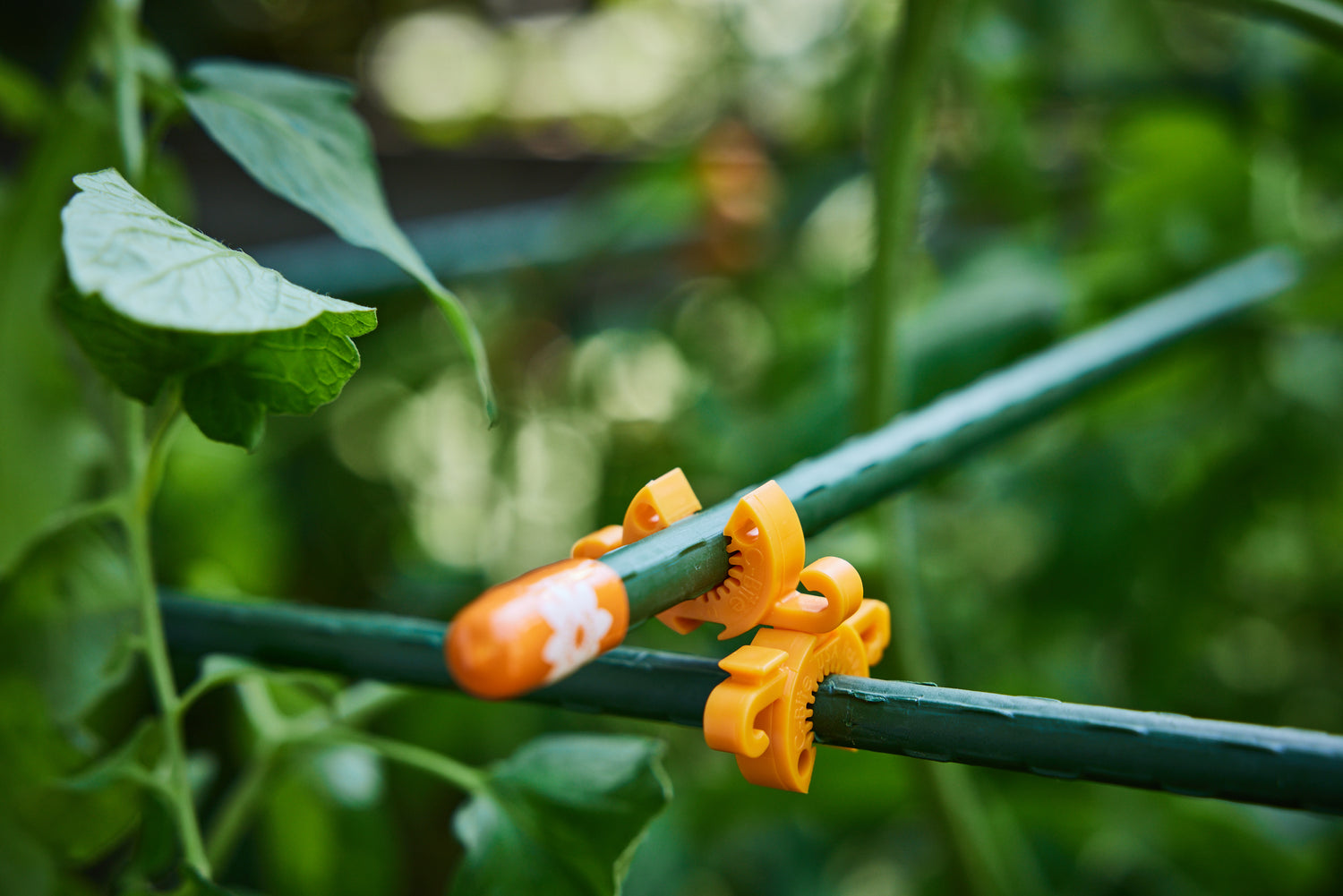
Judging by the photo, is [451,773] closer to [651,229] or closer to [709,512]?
[709,512]

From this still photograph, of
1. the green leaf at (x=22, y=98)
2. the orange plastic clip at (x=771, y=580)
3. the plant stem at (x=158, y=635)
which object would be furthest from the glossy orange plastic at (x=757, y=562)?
the green leaf at (x=22, y=98)

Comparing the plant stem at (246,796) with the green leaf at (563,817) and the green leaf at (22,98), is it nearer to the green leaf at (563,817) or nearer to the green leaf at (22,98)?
the green leaf at (563,817)

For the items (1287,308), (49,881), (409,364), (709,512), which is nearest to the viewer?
(709,512)

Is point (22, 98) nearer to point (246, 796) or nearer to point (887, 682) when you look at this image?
point (246, 796)

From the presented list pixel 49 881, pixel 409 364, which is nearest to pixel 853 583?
pixel 49 881

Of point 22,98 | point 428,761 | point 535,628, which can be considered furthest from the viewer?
→ point 22,98

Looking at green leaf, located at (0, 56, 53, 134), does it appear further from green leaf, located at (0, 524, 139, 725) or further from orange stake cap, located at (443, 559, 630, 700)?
orange stake cap, located at (443, 559, 630, 700)

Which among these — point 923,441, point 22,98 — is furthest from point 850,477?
point 22,98
